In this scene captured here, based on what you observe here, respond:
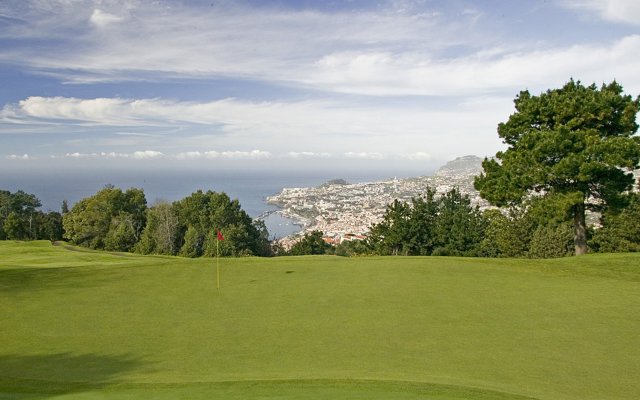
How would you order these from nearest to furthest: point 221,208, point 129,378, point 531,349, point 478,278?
point 129,378, point 531,349, point 478,278, point 221,208

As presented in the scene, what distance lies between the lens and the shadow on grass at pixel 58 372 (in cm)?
634

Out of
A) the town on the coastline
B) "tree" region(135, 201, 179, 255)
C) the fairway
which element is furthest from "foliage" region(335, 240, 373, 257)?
the fairway

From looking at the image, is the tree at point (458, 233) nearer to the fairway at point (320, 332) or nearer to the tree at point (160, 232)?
the fairway at point (320, 332)

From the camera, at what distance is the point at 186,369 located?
6.89 metres

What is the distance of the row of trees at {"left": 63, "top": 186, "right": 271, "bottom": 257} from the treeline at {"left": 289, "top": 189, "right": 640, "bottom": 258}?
1426 cm

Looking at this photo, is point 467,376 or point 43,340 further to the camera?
point 43,340

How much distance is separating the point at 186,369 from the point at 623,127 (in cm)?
2052

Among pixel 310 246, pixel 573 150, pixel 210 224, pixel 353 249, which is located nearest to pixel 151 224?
pixel 210 224

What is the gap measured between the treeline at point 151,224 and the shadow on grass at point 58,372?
1367 inches

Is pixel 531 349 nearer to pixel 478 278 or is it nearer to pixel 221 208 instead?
pixel 478 278

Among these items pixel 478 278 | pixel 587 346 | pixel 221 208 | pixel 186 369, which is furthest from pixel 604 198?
pixel 221 208

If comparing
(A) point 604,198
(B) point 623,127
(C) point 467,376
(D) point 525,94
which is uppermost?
(D) point 525,94

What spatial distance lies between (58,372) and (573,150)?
19.4 m

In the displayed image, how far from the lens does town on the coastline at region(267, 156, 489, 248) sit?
2876 inches
